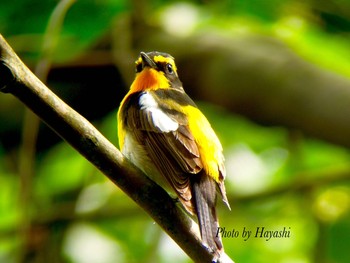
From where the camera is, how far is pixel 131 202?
16.7 feet

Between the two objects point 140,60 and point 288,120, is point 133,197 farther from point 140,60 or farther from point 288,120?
point 288,120

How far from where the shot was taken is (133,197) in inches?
94.0

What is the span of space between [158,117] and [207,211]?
0.55 meters

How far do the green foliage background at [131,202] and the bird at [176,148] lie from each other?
0.75 meters

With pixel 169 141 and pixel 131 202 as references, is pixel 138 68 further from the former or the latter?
pixel 131 202

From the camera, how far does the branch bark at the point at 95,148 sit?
2.04 metres

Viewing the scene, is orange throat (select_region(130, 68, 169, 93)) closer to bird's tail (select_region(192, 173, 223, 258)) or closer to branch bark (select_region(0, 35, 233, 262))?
bird's tail (select_region(192, 173, 223, 258))

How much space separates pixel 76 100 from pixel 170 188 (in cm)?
147

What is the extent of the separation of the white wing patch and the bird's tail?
250mm

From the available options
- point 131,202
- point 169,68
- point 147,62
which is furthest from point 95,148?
point 131,202

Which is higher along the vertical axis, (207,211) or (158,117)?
(158,117)

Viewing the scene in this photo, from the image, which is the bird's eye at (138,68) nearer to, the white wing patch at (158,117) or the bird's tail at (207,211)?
the white wing patch at (158,117)

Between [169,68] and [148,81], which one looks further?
[169,68]

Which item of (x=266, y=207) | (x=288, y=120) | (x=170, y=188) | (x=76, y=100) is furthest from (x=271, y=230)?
(x=170, y=188)
